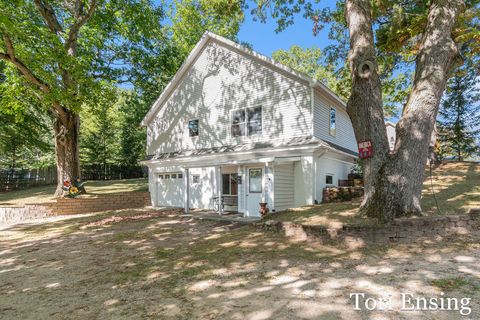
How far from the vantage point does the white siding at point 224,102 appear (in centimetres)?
1214

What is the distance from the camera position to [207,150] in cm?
1462

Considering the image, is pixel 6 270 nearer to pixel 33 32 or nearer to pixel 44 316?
pixel 44 316

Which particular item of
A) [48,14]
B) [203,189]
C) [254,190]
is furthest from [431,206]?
[48,14]

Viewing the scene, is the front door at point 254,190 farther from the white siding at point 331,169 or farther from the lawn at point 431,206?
the white siding at point 331,169

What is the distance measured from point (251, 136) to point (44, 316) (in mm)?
10708

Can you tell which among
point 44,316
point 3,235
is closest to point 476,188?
point 44,316

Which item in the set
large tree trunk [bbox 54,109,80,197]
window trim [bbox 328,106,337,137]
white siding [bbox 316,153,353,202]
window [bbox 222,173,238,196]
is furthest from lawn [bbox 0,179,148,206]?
window trim [bbox 328,106,337,137]

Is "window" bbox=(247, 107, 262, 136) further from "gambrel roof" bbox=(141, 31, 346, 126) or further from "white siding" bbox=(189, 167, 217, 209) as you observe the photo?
"white siding" bbox=(189, 167, 217, 209)

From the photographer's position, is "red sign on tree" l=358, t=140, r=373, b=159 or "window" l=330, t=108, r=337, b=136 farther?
"window" l=330, t=108, r=337, b=136

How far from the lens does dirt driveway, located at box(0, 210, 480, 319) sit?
3.60 metres

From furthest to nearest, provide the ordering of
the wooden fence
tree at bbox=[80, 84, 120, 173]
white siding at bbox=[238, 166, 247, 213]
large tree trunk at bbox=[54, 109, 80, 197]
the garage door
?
1. tree at bbox=[80, 84, 120, 173]
2. the wooden fence
3. the garage door
4. large tree trunk at bbox=[54, 109, 80, 197]
5. white siding at bbox=[238, 166, 247, 213]

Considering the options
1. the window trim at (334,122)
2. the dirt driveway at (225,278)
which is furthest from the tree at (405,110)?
the window trim at (334,122)

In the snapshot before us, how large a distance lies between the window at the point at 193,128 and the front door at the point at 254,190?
196 inches

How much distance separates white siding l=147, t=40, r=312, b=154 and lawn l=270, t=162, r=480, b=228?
390 centimetres
